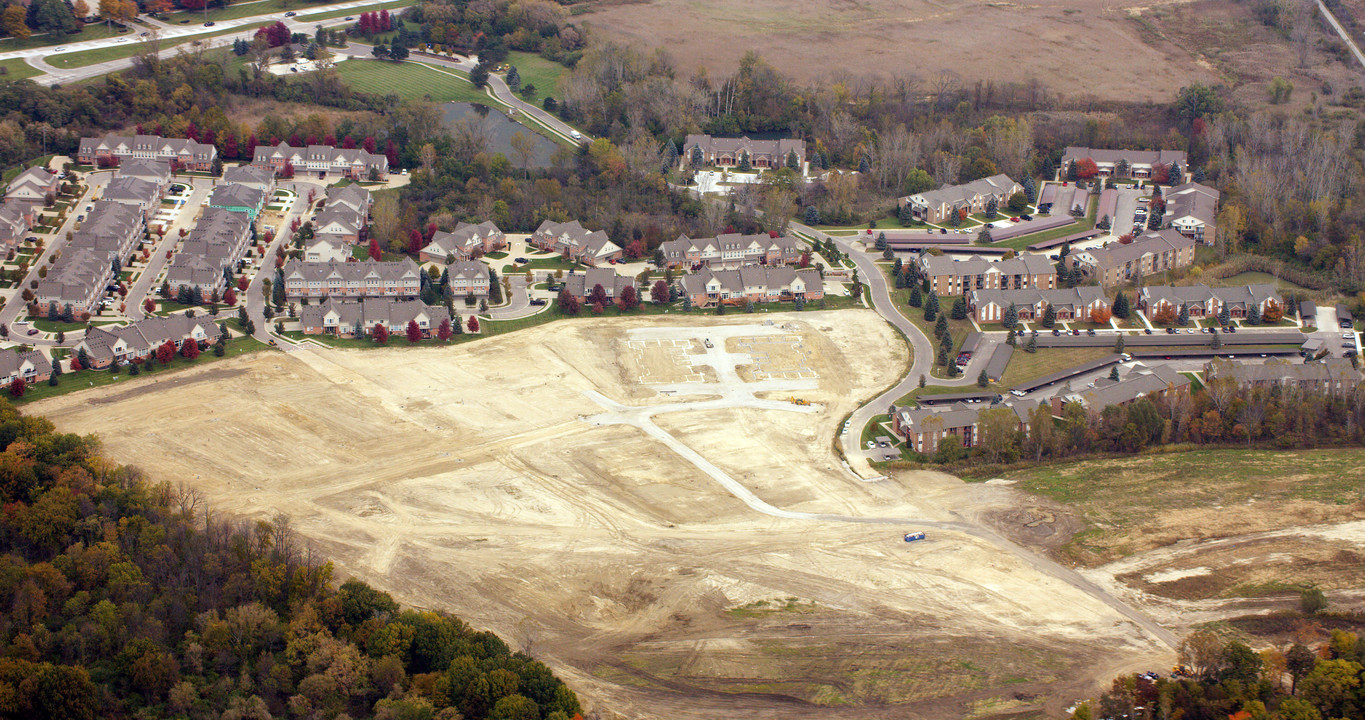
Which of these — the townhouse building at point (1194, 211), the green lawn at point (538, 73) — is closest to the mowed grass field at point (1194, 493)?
the townhouse building at point (1194, 211)

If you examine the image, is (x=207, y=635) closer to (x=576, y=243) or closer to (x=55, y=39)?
(x=576, y=243)

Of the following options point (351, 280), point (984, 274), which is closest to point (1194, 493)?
point (984, 274)

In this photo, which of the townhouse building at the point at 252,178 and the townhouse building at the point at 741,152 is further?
the townhouse building at the point at 741,152

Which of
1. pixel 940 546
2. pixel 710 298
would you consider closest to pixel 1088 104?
pixel 710 298

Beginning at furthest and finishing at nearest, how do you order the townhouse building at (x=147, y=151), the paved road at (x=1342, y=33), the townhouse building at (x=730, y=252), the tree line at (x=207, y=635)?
the paved road at (x=1342, y=33) < the townhouse building at (x=147, y=151) < the townhouse building at (x=730, y=252) < the tree line at (x=207, y=635)

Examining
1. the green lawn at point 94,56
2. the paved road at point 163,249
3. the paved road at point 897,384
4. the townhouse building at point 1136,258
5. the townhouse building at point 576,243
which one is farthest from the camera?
the green lawn at point 94,56

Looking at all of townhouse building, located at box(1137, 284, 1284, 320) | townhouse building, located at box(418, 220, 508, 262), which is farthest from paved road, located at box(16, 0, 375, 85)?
townhouse building, located at box(1137, 284, 1284, 320)

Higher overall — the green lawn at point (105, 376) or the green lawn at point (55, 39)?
the green lawn at point (55, 39)

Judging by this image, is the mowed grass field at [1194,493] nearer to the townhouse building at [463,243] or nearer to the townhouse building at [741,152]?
the townhouse building at [463,243]
